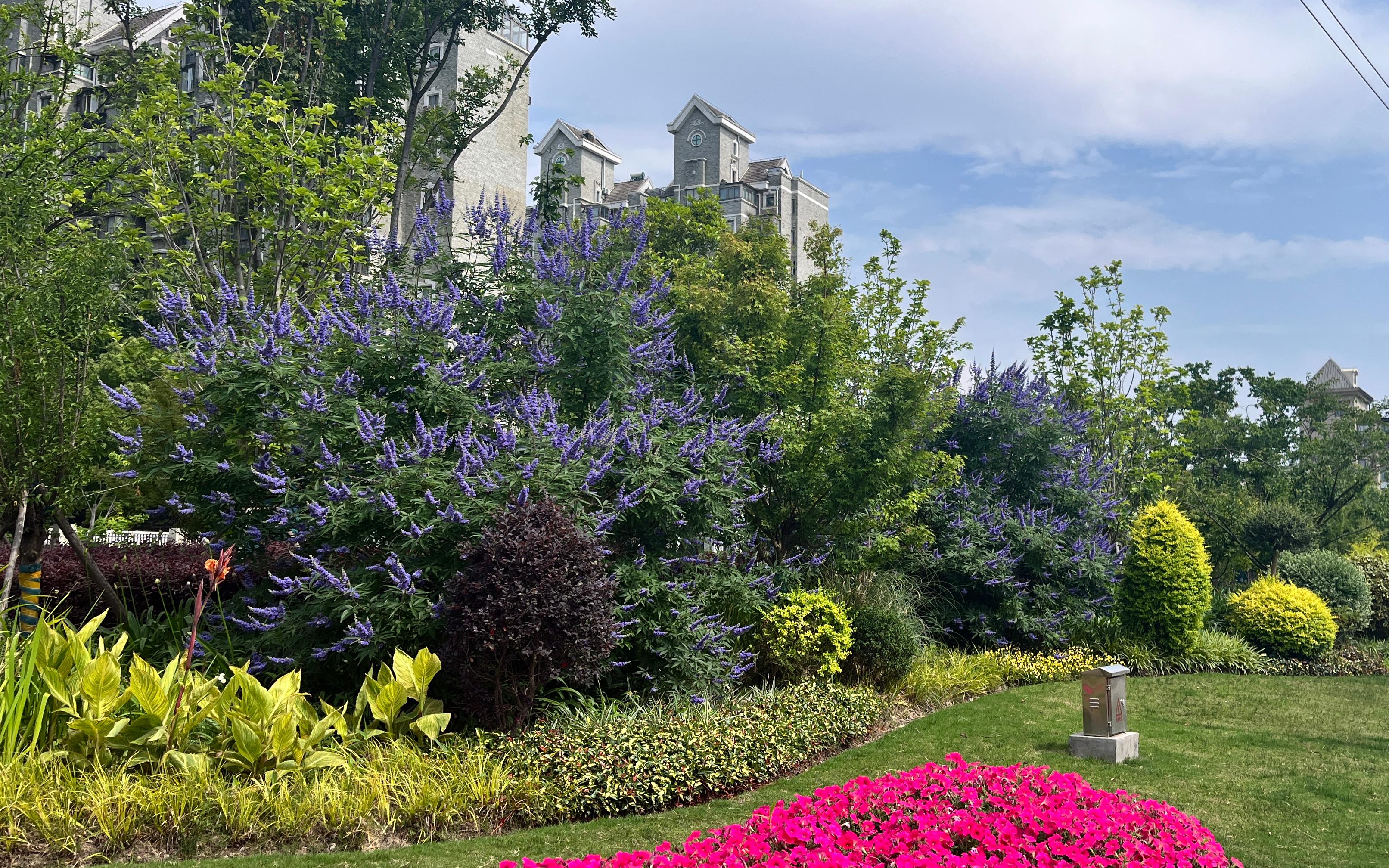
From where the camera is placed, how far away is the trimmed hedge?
661 cm

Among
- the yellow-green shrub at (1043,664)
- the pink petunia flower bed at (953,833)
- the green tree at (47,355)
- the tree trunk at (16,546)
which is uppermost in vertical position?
the green tree at (47,355)

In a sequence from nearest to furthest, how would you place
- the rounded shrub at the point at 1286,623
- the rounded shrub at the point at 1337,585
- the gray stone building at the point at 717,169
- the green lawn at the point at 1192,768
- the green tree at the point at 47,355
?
the green lawn at the point at 1192,768, the green tree at the point at 47,355, the rounded shrub at the point at 1286,623, the rounded shrub at the point at 1337,585, the gray stone building at the point at 717,169

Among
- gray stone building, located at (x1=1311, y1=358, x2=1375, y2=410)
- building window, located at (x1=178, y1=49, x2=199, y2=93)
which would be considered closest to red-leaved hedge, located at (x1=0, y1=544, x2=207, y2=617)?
building window, located at (x1=178, y1=49, x2=199, y2=93)

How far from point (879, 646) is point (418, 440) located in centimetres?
558

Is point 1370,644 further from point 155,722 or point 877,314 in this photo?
point 155,722

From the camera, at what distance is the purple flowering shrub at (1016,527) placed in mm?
13867

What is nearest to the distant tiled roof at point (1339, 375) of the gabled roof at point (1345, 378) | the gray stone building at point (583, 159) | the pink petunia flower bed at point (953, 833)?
the gabled roof at point (1345, 378)

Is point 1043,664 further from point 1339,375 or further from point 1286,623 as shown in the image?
point 1339,375

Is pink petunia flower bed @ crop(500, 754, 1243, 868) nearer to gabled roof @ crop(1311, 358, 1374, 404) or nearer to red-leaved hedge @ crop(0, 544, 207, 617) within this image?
red-leaved hedge @ crop(0, 544, 207, 617)

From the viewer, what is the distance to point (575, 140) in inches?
2069

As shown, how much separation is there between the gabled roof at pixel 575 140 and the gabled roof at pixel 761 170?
791 centimetres

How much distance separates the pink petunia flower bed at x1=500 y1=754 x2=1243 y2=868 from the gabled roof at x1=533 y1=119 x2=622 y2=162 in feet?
165

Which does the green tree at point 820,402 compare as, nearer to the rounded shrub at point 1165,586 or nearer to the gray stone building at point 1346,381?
the rounded shrub at point 1165,586

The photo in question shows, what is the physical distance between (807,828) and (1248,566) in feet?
68.0
